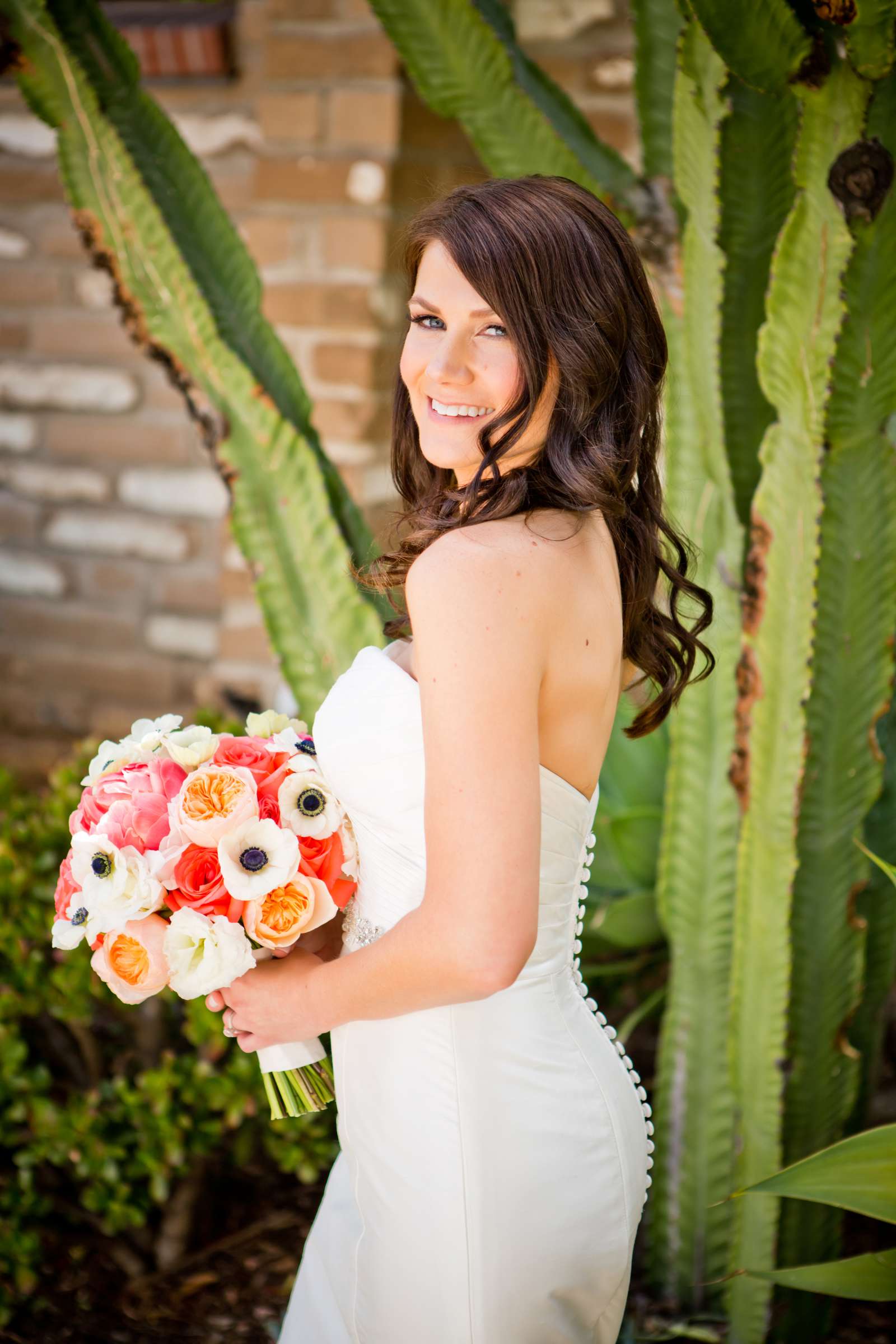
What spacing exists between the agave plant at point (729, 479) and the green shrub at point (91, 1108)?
0.76m

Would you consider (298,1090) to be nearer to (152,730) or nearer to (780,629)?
(152,730)

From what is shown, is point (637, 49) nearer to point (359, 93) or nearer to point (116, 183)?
point (116, 183)

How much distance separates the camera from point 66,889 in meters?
1.52

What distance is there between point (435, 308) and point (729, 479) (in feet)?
2.51

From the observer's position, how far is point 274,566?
7.25 ft

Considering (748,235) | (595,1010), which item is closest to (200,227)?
(748,235)

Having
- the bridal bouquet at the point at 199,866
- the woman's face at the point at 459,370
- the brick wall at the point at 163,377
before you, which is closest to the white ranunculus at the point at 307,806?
the bridal bouquet at the point at 199,866

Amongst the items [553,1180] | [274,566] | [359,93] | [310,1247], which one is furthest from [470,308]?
[359,93]

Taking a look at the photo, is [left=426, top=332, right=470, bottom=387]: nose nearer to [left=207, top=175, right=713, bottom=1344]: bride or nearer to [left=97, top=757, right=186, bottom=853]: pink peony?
[left=207, top=175, right=713, bottom=1344]: bride

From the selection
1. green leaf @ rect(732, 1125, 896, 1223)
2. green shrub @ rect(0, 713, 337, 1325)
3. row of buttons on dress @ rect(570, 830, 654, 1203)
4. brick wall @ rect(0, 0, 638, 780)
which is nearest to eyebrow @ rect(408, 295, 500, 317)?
row of buttons on dress @ rect(570, 830, 654, 1203)

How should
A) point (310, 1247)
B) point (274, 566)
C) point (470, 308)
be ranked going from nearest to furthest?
point (470, 308), point (310, 1247), point (274, 566)

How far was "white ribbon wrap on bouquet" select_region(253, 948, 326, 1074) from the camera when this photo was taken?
1596mm

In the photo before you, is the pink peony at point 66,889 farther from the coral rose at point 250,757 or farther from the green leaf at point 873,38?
the green leaf at point 873,38

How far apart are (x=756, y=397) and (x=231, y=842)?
1224mm
